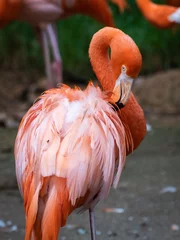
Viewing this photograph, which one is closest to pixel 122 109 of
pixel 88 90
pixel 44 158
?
pixel 88 90

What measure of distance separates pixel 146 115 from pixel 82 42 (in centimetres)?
168

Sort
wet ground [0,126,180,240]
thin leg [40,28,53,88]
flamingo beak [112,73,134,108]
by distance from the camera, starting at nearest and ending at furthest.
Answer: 1. flamingo beak [112,73,134,108]
2. wet ground [0,126,180,240]
3. thin leg [40,28,53,88]

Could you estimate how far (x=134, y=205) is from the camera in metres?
3.88

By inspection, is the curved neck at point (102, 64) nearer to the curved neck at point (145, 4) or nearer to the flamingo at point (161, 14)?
the flamingo at point (161, 14)

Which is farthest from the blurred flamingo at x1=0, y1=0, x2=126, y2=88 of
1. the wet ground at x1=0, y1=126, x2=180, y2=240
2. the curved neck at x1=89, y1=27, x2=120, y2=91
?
the curved neck at x1=89, y1=27, x2=120, y2=91

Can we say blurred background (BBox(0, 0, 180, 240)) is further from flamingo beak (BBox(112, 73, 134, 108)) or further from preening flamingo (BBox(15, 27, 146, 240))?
flamingo beak (BBox(112, 73, 134, 108))

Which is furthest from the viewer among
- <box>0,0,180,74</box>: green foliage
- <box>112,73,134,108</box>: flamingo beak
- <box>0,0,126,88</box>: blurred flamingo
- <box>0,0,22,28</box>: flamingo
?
<box>0,0,180,74</box>: green foliage

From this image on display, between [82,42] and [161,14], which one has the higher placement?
[161,14]

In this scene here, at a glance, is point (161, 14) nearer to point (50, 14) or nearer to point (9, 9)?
point (50, 14)

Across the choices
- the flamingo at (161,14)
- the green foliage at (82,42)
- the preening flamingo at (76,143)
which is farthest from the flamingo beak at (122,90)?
→ the green foliage at (82,42)

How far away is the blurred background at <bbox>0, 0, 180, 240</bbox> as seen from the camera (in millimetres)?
3604

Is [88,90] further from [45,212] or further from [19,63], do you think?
[19,63]

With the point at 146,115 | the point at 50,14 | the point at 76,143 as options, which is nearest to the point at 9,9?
the point at 50,14

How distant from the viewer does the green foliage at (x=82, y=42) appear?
7.63m
